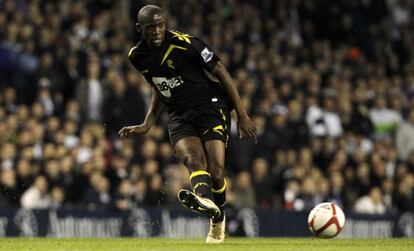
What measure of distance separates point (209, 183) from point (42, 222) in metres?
5.04

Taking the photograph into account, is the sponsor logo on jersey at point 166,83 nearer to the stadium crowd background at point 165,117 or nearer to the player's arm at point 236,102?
the player's arm at point 236,102

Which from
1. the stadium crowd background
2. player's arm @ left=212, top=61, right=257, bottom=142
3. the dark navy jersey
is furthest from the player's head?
the stadium crowd background

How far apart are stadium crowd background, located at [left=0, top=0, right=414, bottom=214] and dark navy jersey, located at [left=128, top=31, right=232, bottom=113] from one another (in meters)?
4.89

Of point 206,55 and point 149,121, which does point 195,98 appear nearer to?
point 206,55

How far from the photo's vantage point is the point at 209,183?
11.0m

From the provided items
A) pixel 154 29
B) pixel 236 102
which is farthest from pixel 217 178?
pixel 154 29

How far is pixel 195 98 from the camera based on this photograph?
11.4 m

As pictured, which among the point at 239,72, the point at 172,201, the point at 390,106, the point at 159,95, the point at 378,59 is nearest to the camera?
the point at 159,95

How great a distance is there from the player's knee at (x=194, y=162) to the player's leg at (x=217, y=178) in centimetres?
18

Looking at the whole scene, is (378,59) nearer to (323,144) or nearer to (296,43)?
(296,43)

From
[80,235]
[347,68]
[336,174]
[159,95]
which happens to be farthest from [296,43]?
[159,95]

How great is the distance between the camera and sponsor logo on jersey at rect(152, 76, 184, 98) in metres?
11.4

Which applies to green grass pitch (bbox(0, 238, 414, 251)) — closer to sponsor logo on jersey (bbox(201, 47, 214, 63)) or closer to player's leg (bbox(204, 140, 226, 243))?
player's leg (bbox(204, 140, 226, 243))

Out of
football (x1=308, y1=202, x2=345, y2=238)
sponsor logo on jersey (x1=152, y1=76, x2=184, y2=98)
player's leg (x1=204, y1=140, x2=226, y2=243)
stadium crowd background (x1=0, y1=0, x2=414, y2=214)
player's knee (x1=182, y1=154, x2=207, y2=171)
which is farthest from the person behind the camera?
stadium crowd background (x1=0, y1=0, x2=414, y2=214)
